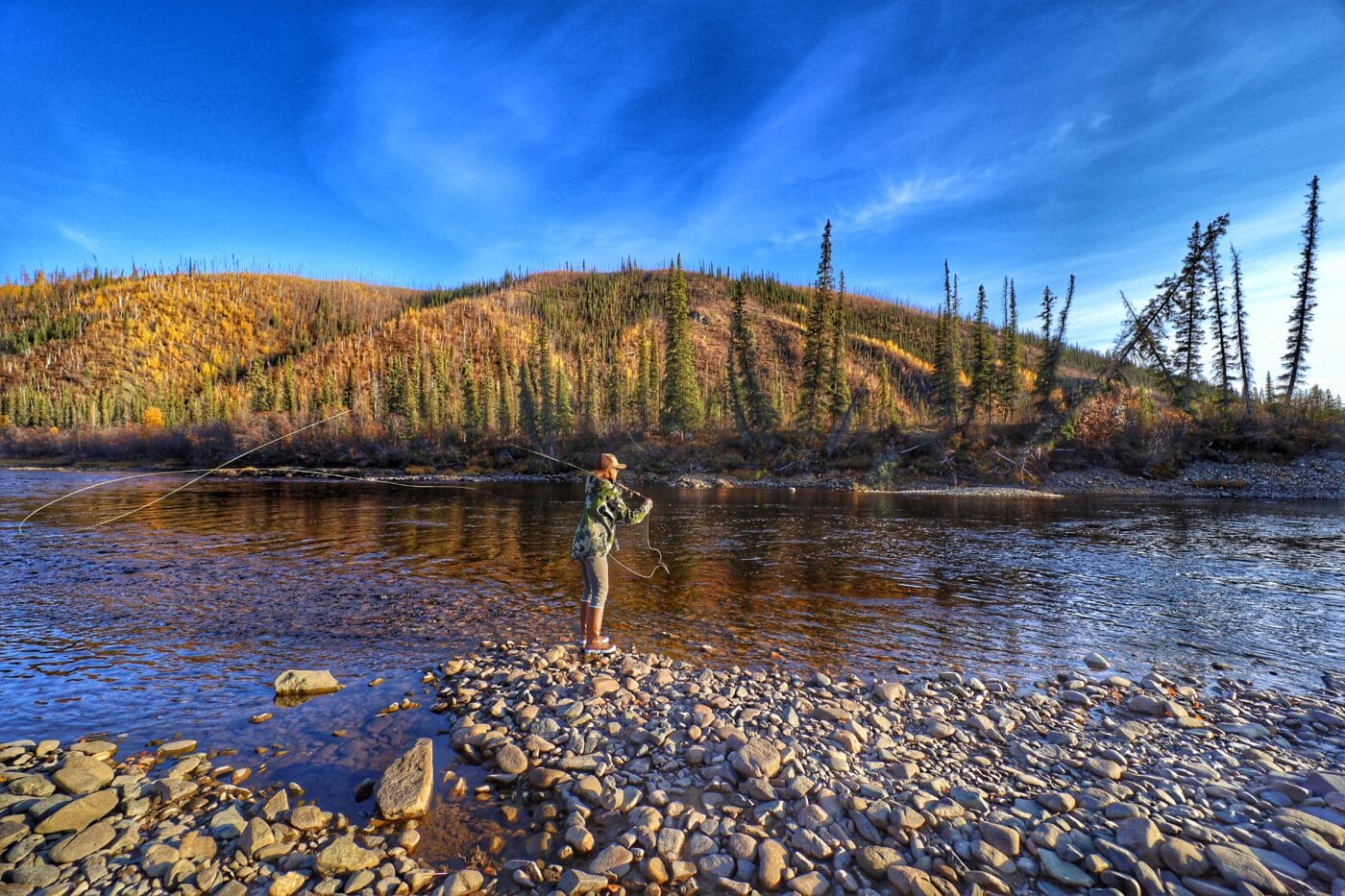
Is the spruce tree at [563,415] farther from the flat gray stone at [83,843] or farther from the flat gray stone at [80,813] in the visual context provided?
the flat gray stone at [83,843]

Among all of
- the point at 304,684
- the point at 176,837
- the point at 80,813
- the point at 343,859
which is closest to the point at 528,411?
the point at 304,684

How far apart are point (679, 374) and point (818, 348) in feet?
51.2

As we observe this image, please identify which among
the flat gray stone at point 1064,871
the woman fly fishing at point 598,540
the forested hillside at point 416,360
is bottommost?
the flat gray stone at point 1064,871

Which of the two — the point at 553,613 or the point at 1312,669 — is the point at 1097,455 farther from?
the point at 553,613

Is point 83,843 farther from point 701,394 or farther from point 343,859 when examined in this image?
point 701,394

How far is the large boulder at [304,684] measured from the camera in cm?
705

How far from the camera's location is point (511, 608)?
11.3 m

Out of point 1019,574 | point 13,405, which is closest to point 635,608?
point 1019,574

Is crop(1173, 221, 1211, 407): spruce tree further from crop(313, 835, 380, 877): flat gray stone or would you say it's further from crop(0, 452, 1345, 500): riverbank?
crop(313, 835, 380, 877): flat gray stone

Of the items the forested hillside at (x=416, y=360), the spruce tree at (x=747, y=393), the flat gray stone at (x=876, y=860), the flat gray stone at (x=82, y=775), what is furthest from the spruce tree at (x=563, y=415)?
the flat gray stone at (x=876, y=860)

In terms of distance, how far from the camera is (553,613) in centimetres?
1092

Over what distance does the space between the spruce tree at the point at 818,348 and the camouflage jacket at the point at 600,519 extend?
47.2 meters

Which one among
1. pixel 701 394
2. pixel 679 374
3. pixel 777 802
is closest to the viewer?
pixel 777 802

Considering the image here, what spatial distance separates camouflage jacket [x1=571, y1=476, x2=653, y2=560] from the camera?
8.20 meters
